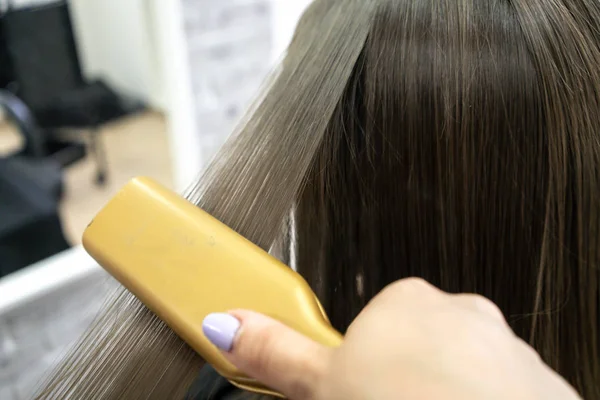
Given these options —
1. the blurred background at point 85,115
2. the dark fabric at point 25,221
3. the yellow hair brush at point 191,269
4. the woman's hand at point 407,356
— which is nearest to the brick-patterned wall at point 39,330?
the blurred background at point 85,115

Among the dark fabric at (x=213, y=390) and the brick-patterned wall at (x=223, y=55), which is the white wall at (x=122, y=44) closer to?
the brick-patterned wall at (x=223, y=55)

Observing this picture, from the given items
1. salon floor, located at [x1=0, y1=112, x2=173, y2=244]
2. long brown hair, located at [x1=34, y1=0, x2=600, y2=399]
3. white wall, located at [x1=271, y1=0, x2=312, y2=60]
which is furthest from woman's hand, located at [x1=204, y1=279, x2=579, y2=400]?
white wall, located at [x1=271, y1=0, x2=312, y2=60]

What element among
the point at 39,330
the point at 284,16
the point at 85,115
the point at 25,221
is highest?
the point at 284,16

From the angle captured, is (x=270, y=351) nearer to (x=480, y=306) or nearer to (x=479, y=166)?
(x=480, y=306)

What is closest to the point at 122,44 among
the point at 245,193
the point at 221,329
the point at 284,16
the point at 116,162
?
the point at 116,162

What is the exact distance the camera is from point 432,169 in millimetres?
479

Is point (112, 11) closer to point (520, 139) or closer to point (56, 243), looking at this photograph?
point (56, 243)

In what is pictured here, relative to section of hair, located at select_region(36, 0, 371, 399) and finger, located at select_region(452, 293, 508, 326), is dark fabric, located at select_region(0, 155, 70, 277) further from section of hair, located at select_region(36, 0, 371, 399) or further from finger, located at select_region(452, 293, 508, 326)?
finger, located at select_region(452, 293, 508, 326)

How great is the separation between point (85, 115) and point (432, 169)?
3.87 feet

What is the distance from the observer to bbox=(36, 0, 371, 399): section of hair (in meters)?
0.43

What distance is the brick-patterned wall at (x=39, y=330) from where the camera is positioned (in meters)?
1.03

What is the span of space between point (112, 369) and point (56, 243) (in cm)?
84

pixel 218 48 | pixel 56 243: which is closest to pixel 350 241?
pixel 56 243

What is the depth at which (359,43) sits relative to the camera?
47cm
